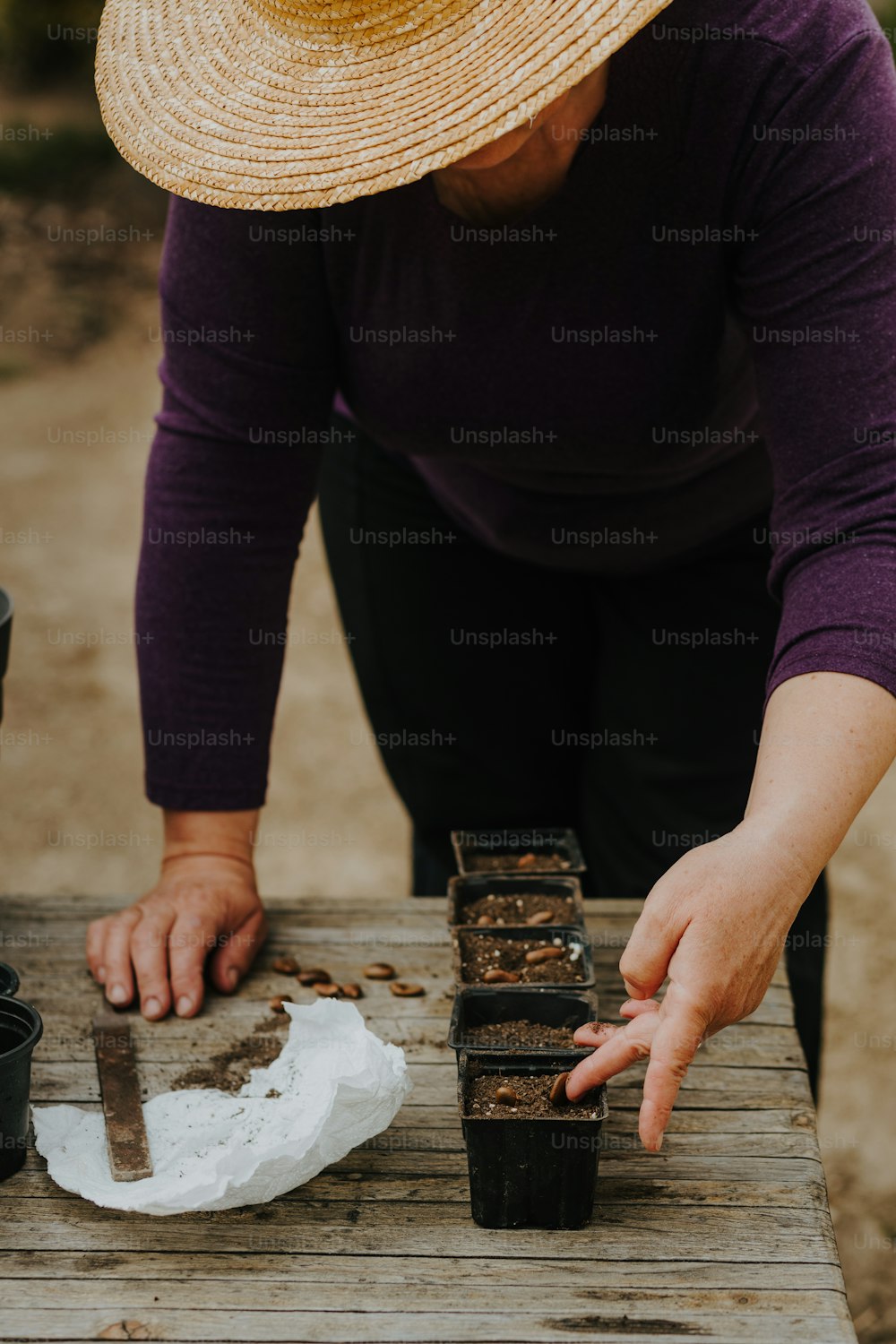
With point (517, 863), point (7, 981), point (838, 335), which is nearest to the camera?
point (838, 335)

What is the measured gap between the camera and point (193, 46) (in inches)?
50.9

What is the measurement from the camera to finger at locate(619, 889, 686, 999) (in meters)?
1.15

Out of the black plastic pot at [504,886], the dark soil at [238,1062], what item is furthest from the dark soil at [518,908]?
the dark soil at [238,1062]

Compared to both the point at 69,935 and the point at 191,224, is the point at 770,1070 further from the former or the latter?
the point at 191,224

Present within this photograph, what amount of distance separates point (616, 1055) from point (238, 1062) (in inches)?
17.8

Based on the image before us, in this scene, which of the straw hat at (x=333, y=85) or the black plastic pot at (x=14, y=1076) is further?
the black plastic pot at (x=14, y=1076)

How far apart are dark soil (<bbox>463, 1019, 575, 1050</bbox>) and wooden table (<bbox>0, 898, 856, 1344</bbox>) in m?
0.09

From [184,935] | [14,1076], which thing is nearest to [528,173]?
[184,935]

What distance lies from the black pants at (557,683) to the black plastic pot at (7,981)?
2.90 ft

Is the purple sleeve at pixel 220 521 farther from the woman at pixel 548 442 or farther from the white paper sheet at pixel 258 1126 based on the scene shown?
the white paper sheet at pixel 258 1126

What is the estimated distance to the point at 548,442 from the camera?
5.32 feet

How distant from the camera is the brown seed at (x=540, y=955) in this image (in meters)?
1.45

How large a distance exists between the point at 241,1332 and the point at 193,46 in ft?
3.56

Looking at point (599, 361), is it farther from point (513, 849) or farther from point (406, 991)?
point (406, 991)
